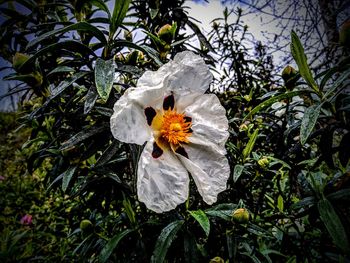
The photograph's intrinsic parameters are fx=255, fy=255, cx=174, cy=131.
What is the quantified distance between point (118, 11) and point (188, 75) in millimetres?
307

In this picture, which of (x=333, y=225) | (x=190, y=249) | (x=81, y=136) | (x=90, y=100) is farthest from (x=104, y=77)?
(x=333, y=225)

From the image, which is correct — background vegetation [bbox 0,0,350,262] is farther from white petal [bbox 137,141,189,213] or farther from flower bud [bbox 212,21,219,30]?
flower bud [bbox 212,21,219,30]

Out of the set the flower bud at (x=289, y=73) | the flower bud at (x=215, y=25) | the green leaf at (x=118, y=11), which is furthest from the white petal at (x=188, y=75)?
the flower bud at (x=215, y=25)

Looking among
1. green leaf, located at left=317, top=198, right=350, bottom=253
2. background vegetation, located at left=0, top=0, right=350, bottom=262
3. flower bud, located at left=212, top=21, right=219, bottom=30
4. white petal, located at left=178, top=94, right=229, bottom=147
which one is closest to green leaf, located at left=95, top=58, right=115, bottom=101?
background vegetation, located at left=0, top=0, right=350, bottom=262

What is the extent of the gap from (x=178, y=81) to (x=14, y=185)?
11.1 feet

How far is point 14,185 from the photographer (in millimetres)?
3320

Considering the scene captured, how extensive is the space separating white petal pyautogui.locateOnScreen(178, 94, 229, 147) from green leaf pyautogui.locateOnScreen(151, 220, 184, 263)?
318 mm

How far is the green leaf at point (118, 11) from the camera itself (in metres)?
0.81

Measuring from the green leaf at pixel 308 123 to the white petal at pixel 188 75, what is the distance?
12.3 inches

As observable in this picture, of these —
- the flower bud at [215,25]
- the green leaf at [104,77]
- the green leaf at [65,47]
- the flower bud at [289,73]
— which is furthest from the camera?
the flower bud at [215,25]

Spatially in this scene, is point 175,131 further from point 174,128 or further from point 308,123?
point 308,123

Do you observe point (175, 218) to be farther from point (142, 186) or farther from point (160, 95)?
point (160, 95)

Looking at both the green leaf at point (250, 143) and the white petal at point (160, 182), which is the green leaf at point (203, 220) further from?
the green leaf at point (250, 143)

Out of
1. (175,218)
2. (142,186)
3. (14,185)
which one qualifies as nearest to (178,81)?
(142,186)
